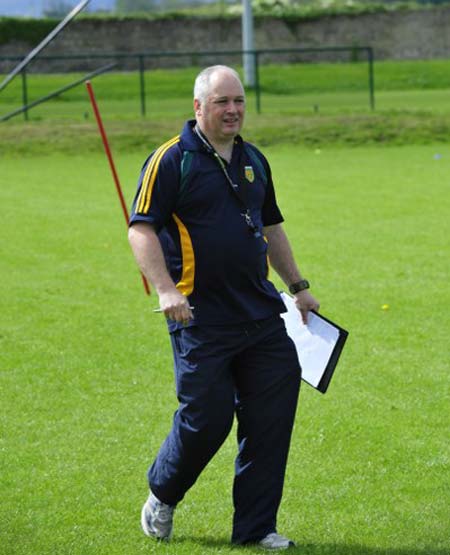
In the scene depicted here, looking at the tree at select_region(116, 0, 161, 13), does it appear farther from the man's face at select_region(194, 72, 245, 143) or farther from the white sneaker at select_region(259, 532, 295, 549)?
the white sneaker at select_region(259, 532, 295, 549)

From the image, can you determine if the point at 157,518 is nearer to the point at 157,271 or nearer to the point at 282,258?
the point at 157,271

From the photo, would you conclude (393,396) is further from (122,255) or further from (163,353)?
(122,255)

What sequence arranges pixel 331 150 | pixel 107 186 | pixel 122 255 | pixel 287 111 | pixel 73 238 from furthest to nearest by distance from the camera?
pixel 287 111, pixel 331 150, pixel 107 186, pixel 73 238, pixel 122 255

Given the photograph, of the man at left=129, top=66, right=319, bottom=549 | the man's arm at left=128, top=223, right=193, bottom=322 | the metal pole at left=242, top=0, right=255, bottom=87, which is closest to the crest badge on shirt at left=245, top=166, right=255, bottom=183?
the man at left=129, top=66, right=319, bottom=549

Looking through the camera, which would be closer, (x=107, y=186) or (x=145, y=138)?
(x=107, y=186)

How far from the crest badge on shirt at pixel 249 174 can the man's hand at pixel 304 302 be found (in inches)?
24.9

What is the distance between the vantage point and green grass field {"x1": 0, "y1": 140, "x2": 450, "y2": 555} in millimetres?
5805

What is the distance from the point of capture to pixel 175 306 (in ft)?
16.6

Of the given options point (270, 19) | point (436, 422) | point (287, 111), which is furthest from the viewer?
point (270, 19)

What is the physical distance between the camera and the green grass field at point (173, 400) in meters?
5.80

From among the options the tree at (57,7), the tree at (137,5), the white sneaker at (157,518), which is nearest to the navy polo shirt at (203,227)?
the white sneaker at (157,518)

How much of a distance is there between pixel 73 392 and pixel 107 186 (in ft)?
38.1

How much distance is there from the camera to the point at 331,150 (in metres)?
24.9

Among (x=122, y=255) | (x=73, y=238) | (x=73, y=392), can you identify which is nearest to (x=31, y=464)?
(x=73, y=392)
